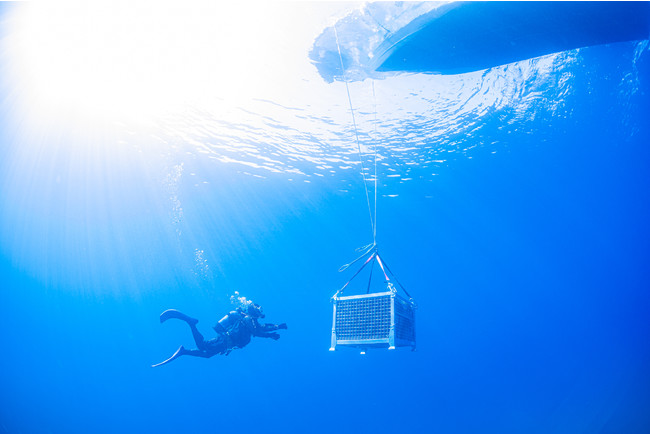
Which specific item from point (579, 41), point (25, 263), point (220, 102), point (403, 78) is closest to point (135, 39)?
point (220, 102)

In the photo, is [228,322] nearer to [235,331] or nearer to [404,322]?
[235,331]

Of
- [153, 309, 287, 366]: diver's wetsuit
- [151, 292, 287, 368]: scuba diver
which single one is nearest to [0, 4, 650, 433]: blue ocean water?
[151, 292, 287, 368]: scuba diver

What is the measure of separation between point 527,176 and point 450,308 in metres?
33.9

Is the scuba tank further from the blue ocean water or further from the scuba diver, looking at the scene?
the blue ocean water

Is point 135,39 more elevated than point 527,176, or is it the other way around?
point 527,176

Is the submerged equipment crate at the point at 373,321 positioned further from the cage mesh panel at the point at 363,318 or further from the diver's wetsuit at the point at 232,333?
the diver's wetsuit at the point at 232,333

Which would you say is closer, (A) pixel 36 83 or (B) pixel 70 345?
(A) pixel 36 83

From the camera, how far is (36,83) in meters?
13.1

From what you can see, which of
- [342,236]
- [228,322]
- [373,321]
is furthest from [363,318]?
[342,236]

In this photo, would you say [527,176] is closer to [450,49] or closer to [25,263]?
[450,49]

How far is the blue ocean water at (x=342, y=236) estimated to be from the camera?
13383mm

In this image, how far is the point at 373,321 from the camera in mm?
5008

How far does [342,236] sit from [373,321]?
2761 centimetres

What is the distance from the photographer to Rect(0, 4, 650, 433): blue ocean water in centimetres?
1338
